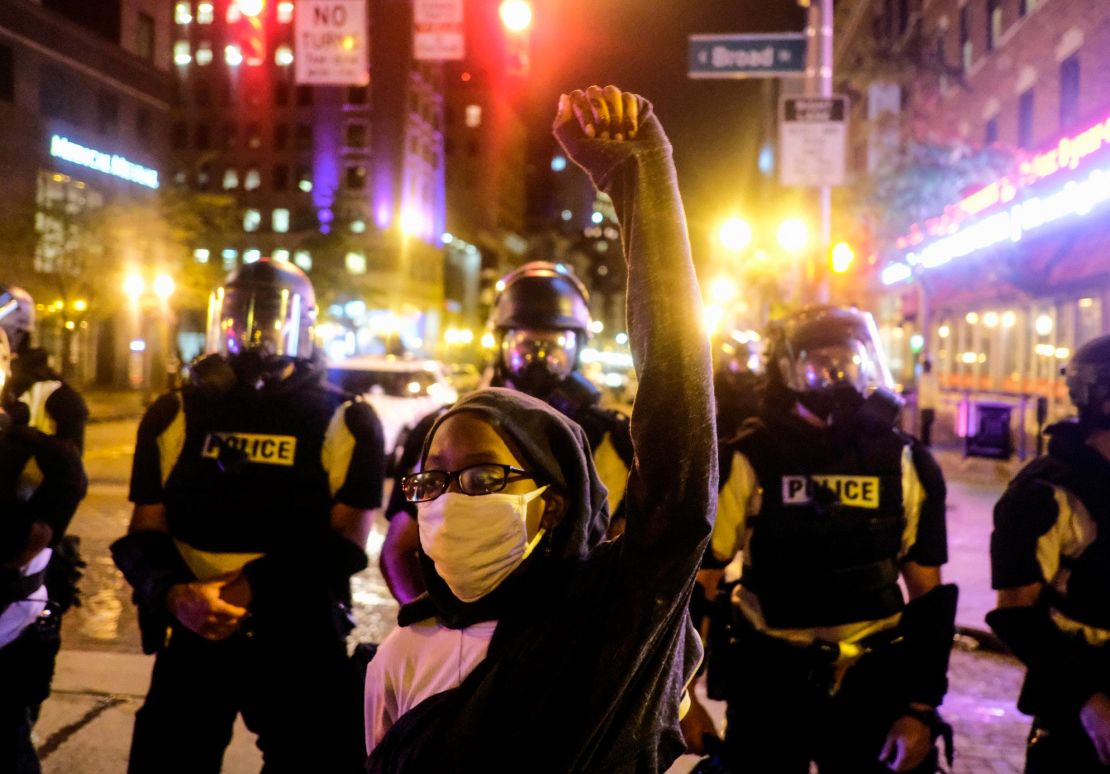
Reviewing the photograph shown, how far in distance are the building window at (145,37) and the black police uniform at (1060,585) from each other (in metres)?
5.86

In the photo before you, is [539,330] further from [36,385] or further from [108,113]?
[108,113]

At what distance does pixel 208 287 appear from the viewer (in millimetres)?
27406

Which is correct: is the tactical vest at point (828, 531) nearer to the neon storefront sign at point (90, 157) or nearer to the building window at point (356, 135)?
the neon storefront sign at point (90, 157)

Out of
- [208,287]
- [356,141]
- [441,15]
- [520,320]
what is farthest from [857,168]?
[356,141]

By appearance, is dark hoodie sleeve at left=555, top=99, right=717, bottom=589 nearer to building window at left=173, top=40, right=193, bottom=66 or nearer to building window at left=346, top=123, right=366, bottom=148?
building window at left=173, top=40, right=193, bottom=66

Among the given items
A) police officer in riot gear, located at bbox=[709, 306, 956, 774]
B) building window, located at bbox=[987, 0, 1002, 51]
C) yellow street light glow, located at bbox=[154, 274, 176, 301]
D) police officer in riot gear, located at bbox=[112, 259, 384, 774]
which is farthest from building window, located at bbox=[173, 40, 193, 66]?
police officer in riot gear, located at bbox=[709, 306, 956, 774]

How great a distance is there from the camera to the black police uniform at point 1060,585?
2646 millimetres

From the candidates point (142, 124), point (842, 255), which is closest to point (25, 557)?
point (842, 255)

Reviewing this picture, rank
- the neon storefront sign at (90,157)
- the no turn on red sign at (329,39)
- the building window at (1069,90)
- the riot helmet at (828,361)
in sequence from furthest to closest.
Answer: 1. the building window at (1069,90)
2. the no turn on red sign at (329,39)
3. the neon storefront sign at (90,157)
4. the riot helmet at (828,361)

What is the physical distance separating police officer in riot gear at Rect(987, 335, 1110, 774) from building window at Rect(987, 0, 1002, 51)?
1920cm

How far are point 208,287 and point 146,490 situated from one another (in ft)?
86.1

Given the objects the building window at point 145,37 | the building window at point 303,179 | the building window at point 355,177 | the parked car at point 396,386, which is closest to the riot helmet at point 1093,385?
the building window at point 145,37

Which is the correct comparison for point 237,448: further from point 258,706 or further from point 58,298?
point 58,298

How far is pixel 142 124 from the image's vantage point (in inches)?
549
